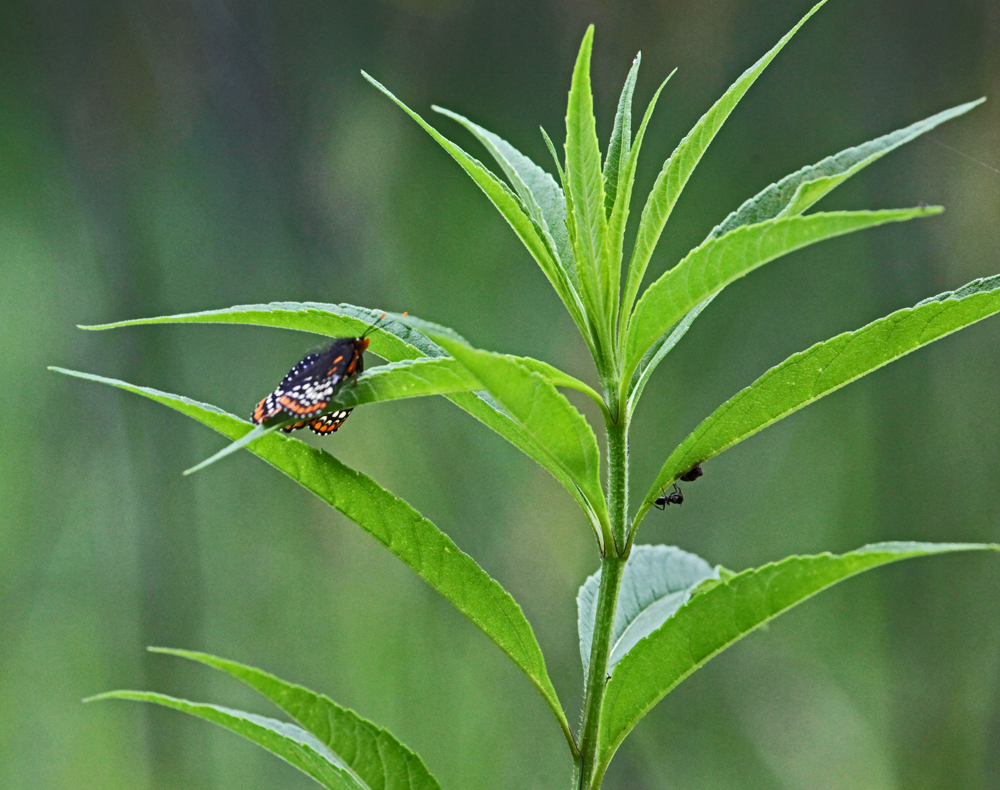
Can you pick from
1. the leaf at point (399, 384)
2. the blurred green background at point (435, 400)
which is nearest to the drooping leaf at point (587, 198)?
the leaf at point (399, 384)

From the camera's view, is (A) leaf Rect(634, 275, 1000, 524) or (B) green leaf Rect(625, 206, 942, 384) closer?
(B) green leaf Rect(625, 206, 942, 384)

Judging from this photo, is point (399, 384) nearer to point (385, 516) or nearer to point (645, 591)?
point (385, 516)

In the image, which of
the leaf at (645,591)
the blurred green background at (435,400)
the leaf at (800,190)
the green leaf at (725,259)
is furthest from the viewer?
the blurred green background at (435,400)

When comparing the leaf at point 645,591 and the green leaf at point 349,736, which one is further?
the leaf at point 645,591

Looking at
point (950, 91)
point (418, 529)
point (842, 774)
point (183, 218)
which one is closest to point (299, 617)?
point (183, 218)

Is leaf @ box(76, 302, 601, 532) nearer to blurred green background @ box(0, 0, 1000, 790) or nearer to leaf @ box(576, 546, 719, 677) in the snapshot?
leaf @ box(576, 546, 719, 677)

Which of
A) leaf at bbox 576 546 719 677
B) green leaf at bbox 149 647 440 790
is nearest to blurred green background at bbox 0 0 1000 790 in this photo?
leaf at bbox 576 546 719 677

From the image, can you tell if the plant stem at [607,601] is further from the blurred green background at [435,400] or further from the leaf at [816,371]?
the blurred green background at [435,400]

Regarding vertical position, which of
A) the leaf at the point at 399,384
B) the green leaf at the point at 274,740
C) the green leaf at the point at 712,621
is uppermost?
the leaf at the point at 399,384
